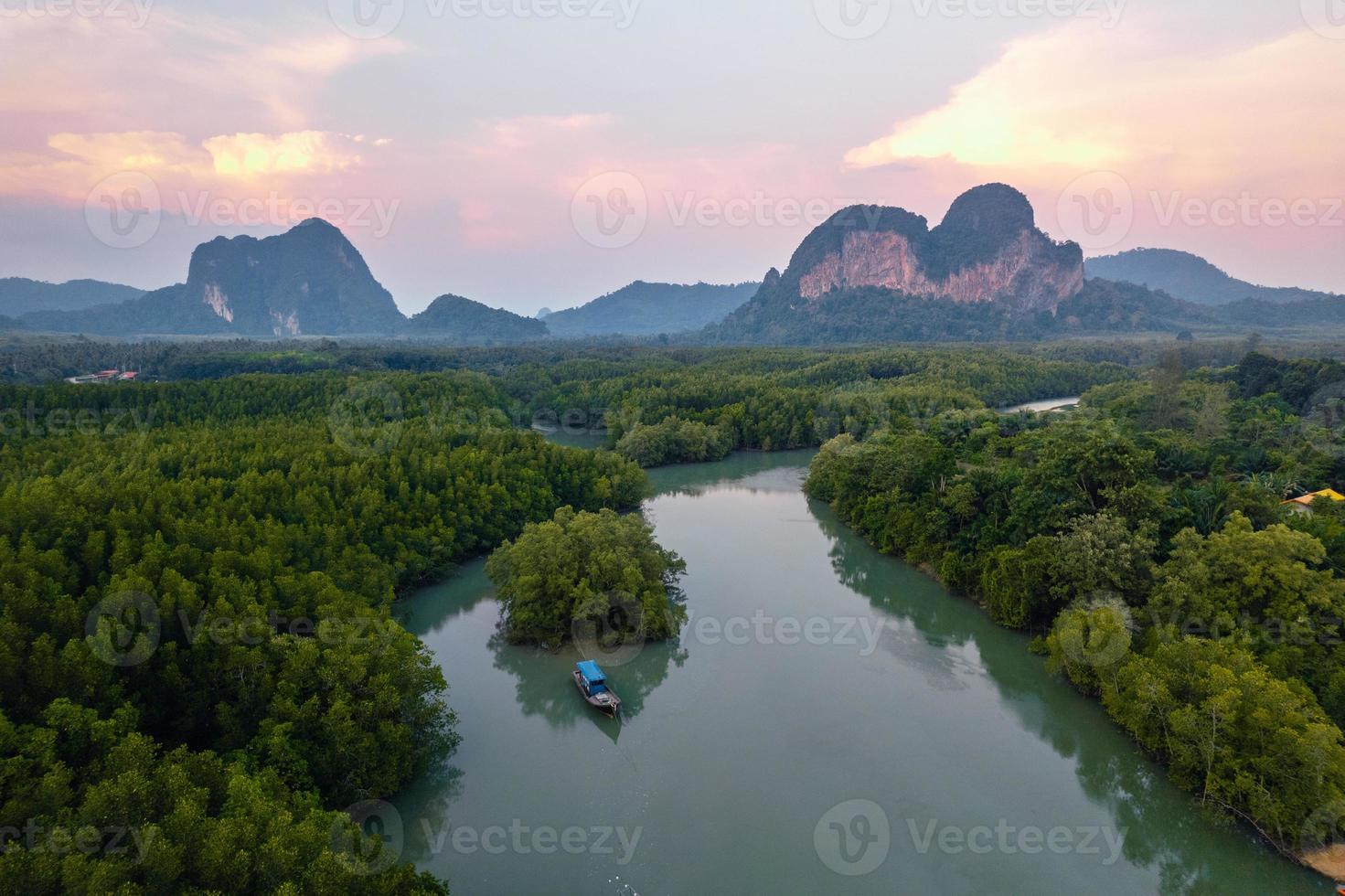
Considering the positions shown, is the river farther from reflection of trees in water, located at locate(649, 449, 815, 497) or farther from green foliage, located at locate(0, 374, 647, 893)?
reflection of trees in water, located at locate(649, 449, 815, 497)

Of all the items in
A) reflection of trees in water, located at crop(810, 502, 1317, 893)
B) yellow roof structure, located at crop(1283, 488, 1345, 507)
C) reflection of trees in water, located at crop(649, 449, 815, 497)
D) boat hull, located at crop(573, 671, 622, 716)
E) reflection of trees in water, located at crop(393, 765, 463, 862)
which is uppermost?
yellow roof structure, located at crop(1283, 488, 1345, 507)

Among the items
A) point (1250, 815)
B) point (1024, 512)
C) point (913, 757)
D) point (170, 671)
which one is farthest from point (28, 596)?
point (1024, 512)

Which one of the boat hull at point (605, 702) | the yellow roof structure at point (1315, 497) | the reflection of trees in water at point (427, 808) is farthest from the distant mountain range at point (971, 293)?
the reflection of trees in water at point (427, 808)

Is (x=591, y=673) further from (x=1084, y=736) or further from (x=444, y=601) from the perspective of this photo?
(x=1084, y=736)

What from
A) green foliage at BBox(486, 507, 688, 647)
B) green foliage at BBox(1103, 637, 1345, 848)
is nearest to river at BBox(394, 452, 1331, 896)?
green foliage at BBox(486, 507, 688, 647)

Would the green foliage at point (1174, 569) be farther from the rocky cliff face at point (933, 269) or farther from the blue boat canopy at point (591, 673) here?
the rocky cliff face at point (933, 269)

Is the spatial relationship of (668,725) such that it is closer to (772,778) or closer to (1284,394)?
(772,778)
